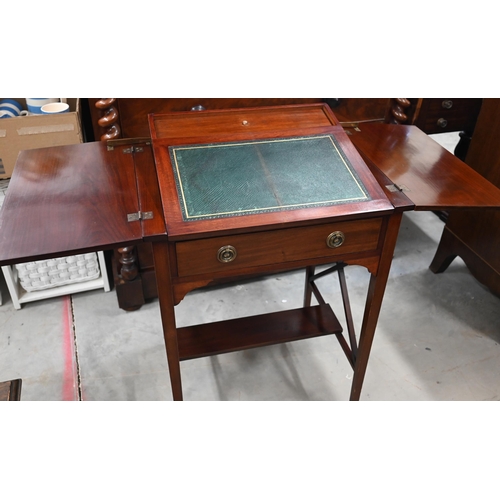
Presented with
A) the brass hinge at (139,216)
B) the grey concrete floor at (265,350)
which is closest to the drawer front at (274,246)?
the brass hinge at (139,216)

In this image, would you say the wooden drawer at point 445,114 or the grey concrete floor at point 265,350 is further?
the wooden drawer at point 445,114

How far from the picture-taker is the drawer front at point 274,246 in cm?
149

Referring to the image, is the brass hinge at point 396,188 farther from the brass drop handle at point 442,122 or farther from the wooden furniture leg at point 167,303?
the brass drop handle at point 442,122

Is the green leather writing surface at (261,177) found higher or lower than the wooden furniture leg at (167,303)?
higher

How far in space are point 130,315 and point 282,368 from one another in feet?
2.81

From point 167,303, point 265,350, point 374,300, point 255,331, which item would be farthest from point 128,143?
point 265,350

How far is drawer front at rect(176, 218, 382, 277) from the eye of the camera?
149 centimetres

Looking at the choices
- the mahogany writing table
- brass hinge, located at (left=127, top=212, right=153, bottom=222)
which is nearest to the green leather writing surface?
the mahogany writing table

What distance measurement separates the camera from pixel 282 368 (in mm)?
2391

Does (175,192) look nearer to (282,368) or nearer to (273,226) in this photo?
(273,226)

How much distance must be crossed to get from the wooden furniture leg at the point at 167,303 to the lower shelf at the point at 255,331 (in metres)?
0.15

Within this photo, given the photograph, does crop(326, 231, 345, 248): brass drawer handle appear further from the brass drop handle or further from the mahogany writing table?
the brass drop handle

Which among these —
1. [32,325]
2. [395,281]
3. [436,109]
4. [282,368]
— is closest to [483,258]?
[395,281]

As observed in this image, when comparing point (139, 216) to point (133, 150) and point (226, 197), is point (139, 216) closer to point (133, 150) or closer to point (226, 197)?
point (226, 197)
